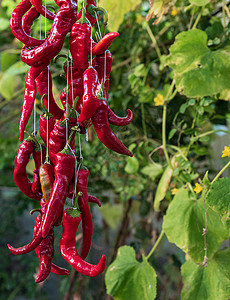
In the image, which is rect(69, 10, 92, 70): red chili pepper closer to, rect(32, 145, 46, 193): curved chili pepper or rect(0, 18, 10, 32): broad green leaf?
rect(32, 145, 46, 193): curved chili pepper

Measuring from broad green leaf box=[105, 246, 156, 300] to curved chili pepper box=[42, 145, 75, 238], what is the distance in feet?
1.37

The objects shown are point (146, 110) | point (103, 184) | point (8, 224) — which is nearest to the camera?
point (146, 110)

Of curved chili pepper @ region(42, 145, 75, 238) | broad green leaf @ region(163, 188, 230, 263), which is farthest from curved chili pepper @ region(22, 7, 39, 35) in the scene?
broad green leaf @ region(163, 188, 230, 263)

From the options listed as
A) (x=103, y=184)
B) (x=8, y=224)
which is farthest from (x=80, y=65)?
(x=8, y=224)

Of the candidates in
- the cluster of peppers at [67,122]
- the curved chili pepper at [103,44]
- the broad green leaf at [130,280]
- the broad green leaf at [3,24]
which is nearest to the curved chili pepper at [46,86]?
the cluster of peppers at [67,122]

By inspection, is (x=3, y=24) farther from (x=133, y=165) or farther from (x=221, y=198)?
(x=221, y=198)

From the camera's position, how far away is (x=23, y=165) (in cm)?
55

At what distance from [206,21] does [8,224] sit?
56.8 inches

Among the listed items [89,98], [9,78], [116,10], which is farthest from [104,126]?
[9,78]

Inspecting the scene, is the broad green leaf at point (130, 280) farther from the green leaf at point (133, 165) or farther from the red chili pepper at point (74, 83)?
the red chili pepper at point (74, 83)

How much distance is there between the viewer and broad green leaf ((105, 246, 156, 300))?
0.81 meters

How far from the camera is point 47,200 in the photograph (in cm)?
51

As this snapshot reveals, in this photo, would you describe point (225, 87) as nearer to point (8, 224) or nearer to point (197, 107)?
point (197, 107)

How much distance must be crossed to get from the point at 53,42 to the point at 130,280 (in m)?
0.61
